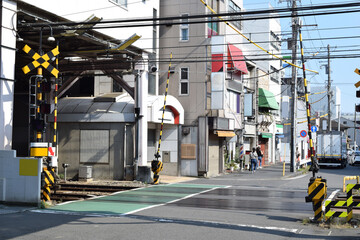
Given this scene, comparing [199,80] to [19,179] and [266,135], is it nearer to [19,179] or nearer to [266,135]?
[19,179]

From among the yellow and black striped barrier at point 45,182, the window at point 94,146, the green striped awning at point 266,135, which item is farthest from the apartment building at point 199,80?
the yellow and black striped barrier at point 45,182

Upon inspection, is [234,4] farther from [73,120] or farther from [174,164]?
[73,120]

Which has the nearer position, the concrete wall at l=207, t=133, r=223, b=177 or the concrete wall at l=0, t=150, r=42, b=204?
the concrete wall at l=0, t=150, r=42, b=204

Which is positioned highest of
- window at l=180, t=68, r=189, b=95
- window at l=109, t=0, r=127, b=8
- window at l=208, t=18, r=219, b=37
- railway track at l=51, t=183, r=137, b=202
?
window at l=208, t=18, r=219, b=37

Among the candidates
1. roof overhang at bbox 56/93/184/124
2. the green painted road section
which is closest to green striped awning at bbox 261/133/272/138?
roof overhang at bbox 56/93/184/124

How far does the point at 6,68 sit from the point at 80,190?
24.5 ft

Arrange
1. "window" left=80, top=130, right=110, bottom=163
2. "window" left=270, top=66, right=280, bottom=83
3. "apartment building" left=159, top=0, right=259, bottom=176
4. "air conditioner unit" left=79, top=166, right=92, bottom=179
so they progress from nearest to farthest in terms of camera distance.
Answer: "air conditioner unit" left=79, top=166, right=92, bottom=179 → "window" left=80, top=130, right=110, bottom=163 → "apartment building" left=159, top=0, right=259, bottom=176 → "window" left=270, top=66, right=280, bottom=83

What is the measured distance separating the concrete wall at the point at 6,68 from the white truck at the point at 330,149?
32.5 m

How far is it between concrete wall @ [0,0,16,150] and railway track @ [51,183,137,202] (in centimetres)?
384

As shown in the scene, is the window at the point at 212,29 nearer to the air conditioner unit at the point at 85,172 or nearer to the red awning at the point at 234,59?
the red awning at the point at 234,59

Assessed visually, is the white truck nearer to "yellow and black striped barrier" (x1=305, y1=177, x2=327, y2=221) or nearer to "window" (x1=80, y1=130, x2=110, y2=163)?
"window" (x1=80, y1=130, x2=110, y2=163)

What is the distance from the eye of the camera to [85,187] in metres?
21.8

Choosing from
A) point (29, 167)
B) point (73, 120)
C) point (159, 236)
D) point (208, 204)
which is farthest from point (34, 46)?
point (159, 236)

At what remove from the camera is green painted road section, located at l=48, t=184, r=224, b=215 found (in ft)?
46.4
